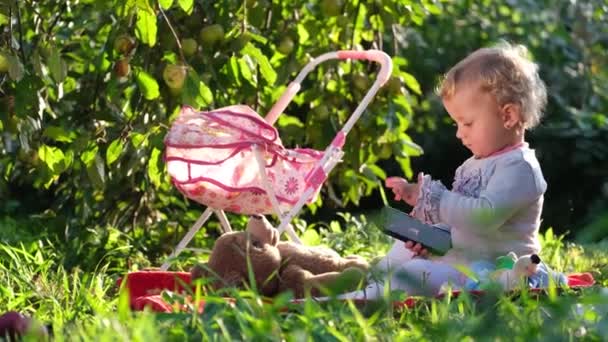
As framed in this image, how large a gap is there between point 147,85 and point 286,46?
2.22ft

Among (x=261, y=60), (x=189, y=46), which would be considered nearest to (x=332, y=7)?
(x=261, y=60)

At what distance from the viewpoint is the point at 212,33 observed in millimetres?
4094

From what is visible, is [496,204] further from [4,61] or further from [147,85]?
[4,61]

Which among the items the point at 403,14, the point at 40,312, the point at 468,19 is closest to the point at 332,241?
the point at 403,14

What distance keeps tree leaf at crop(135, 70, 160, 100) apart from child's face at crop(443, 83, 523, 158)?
99 centimetres

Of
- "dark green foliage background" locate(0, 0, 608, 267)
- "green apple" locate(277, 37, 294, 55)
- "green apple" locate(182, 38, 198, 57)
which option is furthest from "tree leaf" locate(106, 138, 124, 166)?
"green apple" locate(277, 37, 294, 55)

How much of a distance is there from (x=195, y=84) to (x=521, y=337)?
1948mm

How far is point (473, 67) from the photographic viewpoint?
11.1 ft

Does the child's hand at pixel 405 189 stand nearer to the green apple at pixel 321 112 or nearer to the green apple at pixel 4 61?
the green apple at pixel 4 61

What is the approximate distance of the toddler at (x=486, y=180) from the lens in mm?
3229

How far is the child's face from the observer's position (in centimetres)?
334

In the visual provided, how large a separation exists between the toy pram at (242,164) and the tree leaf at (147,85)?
0.45ft

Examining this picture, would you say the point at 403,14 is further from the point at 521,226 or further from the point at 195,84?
the point at 521,226

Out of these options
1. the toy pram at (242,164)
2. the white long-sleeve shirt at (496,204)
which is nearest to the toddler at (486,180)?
the white long-sleeve shirt at (496,204)
